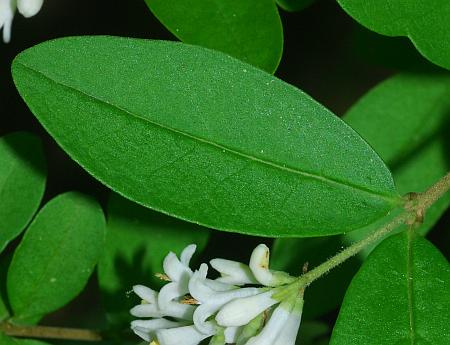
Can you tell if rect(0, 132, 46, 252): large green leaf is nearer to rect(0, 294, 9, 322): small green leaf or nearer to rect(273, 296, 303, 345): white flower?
rect(0, 294, 9, 322): small green leaf

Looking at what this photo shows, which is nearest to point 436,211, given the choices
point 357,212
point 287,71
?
point 357,212

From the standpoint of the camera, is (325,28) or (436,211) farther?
(325,28)

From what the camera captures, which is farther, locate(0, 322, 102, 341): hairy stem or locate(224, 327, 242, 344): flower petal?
locate(0, 322, 102, 341): hairy stem

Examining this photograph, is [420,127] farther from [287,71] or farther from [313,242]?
[287,71]

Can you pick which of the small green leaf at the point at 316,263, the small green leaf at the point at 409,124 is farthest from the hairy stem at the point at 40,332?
the small green leaf at the point at 409,124

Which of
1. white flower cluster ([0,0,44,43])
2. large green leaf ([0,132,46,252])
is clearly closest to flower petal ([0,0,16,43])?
white flower cluster ([0,0,44,43])

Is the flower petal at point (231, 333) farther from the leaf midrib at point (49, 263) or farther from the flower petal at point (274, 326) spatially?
the leaf midrib at point (49, 263)

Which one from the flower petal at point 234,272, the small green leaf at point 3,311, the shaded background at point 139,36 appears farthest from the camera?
the shaded background at point 139,36
